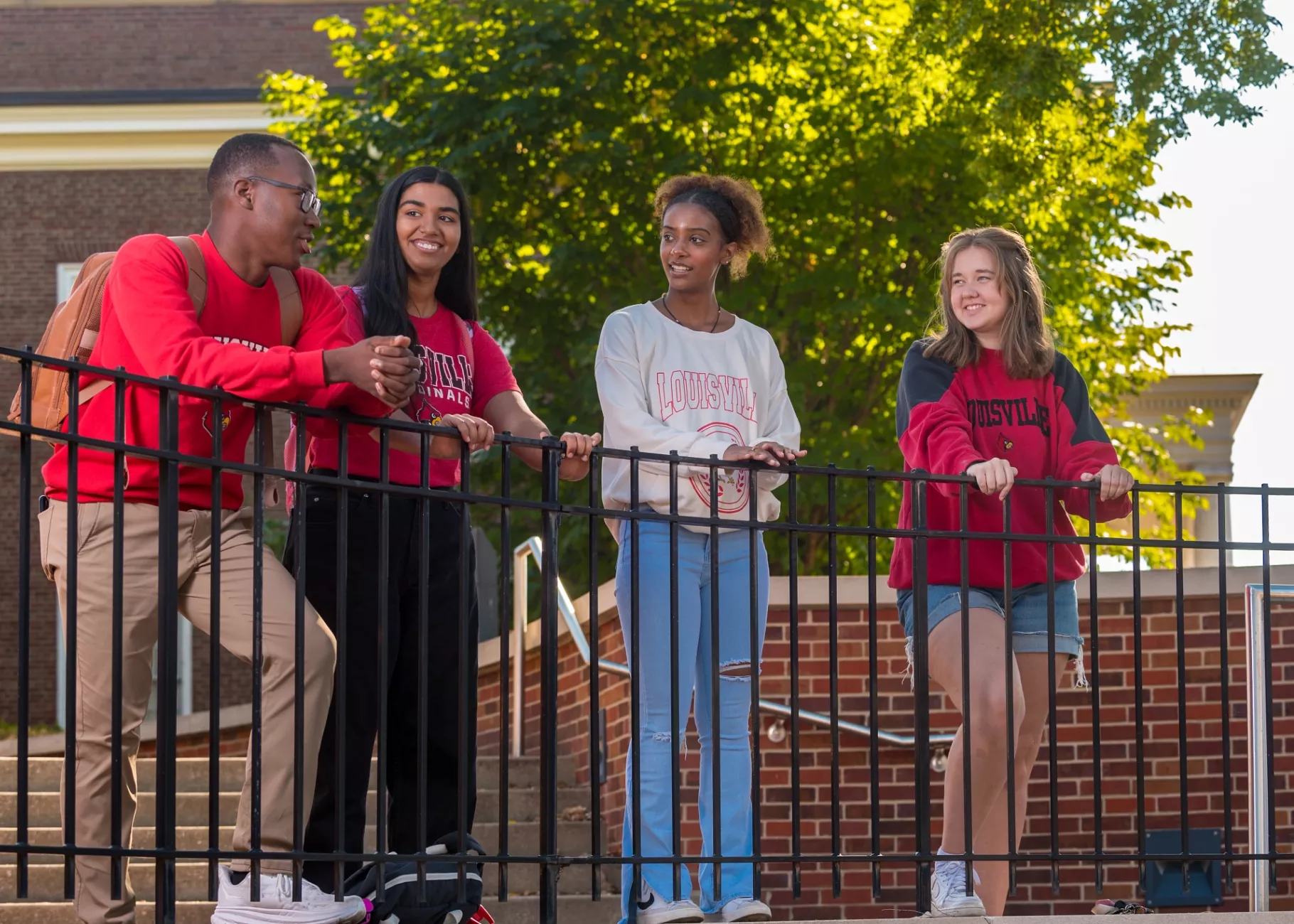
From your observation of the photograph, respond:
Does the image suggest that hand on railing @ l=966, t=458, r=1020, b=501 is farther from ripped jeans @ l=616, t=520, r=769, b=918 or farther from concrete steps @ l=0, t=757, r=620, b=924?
concrete steps @ l=0, t=757, r=620, b=924

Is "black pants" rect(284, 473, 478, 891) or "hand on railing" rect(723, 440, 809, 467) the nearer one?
"black pants" rect(284, 473, 478, 891)

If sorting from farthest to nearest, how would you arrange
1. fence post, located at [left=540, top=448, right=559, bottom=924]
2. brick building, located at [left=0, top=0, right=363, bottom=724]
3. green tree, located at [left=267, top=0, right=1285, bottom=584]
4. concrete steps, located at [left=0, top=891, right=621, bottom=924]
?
1. brick building, located at [left=0, top=0, right=363, bottom=724]
2. green tree, located at [left=267, top=0, right=1285, bottom=584]
3. concrete steps, located at [left=0, top=891, right=621, bottom=924]
4. fence post, located at [left=540, top=448, right=559, bottom=924]

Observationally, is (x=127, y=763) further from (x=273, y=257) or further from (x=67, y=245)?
(x=67, y=245)

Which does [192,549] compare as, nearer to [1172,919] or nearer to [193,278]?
[193,278]

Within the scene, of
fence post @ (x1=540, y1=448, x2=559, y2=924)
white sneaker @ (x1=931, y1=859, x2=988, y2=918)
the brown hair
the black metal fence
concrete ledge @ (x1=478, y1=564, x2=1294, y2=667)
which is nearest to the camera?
the black metal fence

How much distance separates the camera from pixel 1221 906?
279 inches

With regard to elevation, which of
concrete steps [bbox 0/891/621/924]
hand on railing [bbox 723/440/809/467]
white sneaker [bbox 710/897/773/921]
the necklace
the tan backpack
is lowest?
concrete steps [bbox 0/891/621/924]

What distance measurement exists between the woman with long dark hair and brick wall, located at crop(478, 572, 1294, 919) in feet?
10.3

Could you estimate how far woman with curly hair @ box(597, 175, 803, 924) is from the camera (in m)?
4.28

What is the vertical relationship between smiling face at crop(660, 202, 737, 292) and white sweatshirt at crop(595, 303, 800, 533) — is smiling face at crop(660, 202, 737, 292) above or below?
above

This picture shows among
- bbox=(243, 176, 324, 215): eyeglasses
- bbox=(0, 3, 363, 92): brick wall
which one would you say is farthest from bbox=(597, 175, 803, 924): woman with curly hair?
bbox=(0, 3, 363, 92): brick wall

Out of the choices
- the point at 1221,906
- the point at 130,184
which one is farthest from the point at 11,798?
the point at 130,184

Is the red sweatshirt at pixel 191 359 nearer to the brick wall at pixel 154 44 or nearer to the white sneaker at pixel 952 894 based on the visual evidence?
the white sneaker at pixel 952 894

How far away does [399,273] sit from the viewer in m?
4.53
